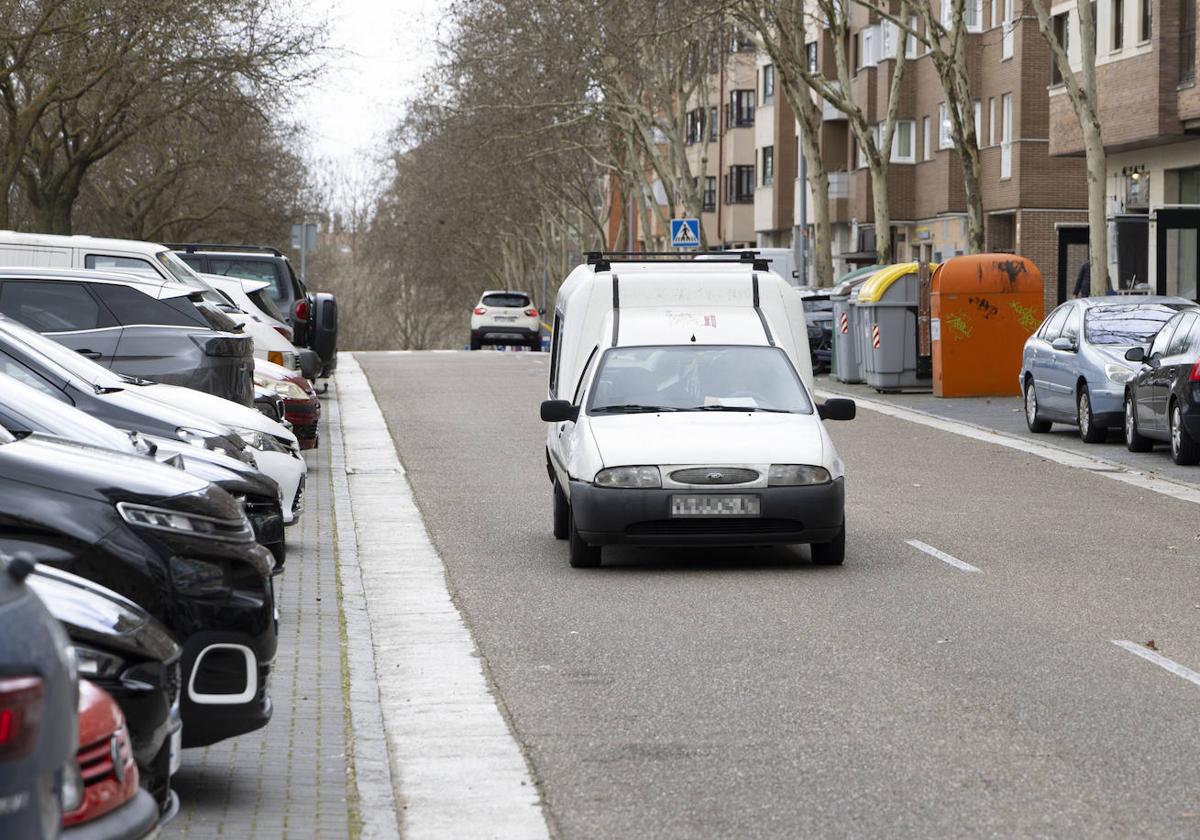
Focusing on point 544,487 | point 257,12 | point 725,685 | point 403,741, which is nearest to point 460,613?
point 725,685

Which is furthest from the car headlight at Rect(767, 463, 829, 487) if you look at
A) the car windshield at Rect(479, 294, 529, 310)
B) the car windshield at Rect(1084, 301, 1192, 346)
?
the car windshield at Rect(479, 294, 529, 310)

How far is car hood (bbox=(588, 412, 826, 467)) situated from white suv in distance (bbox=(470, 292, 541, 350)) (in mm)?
50275

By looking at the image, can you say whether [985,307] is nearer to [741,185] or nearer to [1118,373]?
[1118,373]

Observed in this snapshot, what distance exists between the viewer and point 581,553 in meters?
12.9

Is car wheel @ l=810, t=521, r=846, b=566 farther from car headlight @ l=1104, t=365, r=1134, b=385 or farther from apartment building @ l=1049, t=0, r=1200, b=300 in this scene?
apartment building @ l=1049, t=0, r=1200, b=300

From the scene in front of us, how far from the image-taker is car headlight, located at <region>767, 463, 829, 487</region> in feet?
41.2

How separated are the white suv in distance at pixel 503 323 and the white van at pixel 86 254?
143 ft

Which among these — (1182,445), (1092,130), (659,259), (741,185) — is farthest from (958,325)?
(741,185)

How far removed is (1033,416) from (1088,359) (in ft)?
6.23

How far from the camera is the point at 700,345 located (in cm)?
1424

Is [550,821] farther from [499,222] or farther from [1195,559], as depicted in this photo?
[499,222]

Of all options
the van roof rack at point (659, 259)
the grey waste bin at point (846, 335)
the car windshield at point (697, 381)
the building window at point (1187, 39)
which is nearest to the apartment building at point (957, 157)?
the building window at point (1187, 39)

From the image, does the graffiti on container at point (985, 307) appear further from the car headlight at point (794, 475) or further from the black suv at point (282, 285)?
the car headlight at point (794, 475)

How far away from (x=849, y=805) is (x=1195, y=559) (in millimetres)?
7445
